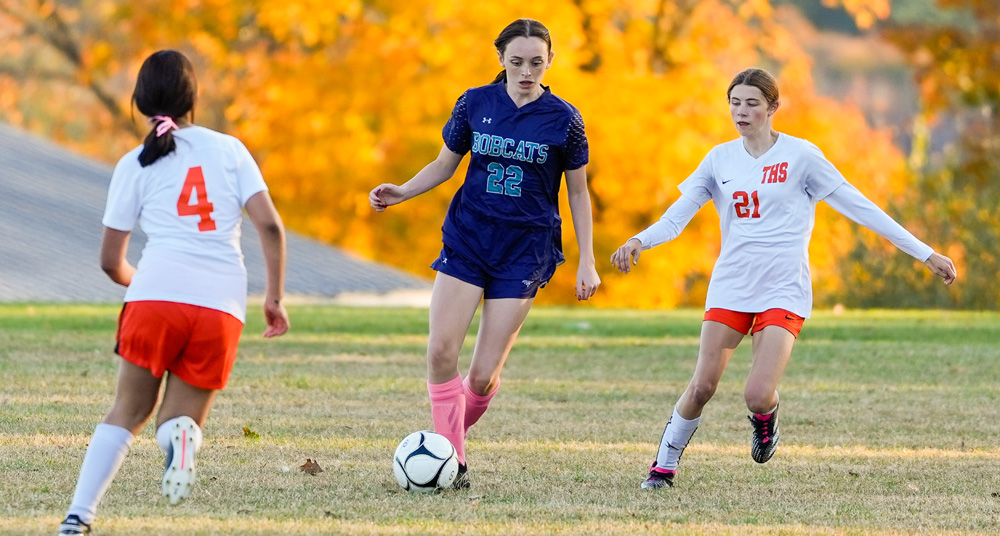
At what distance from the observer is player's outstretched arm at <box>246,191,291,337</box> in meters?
4.79

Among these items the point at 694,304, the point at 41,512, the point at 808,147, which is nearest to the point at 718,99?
the point at 694,304

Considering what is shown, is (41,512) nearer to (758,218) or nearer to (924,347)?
(758,218)

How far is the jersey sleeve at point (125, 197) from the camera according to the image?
185 inches

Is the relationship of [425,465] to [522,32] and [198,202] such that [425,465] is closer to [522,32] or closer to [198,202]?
[198,202]

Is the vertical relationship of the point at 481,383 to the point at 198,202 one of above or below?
below

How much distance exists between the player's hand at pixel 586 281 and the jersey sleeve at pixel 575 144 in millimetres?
458

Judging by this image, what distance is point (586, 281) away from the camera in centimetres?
616

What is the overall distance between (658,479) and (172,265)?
103 inches

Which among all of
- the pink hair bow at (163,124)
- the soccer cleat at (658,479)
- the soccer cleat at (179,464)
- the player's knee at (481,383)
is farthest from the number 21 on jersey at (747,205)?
the soccer cleat at (179,464)

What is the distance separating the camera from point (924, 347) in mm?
13727

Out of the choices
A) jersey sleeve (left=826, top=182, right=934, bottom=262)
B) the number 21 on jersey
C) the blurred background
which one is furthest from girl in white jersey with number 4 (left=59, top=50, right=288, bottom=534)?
the blurred background

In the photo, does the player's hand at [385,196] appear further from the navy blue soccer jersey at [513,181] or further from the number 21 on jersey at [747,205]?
the number 21 on jersey at [747,205]

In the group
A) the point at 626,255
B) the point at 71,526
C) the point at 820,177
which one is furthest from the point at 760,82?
the point at 71,526

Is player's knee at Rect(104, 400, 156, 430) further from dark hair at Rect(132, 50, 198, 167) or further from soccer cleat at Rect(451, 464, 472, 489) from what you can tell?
soccer cleat at Rect(451, 464, 472, 489)
